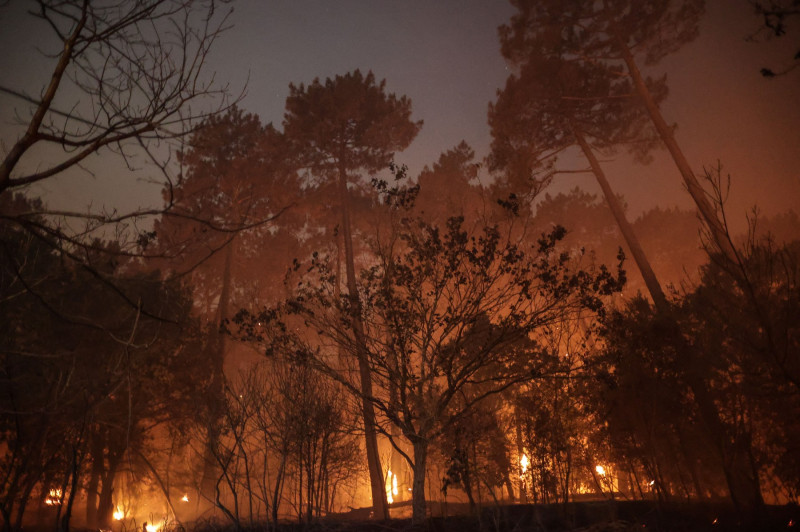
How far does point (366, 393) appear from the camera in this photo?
11.1 meters

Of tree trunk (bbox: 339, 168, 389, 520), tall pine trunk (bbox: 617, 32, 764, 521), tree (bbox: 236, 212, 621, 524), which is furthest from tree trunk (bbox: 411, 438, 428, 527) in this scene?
tall pine trunk (bbox: 617, 32, 764, 521)

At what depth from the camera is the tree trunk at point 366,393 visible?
26.0 ft

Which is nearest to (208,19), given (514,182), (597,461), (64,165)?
(64,165)

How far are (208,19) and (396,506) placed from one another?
1801cm

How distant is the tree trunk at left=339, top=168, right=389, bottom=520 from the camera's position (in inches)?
312

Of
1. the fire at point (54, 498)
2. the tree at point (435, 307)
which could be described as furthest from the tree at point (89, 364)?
A: the tree at point (435, 307)

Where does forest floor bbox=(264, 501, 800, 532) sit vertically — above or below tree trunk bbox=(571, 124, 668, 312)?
below

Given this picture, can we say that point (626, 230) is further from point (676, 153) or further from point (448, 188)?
point (448, 188)

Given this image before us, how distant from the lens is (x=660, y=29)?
Answer: 13.2 metres

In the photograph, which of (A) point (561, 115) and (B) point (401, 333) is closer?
(B) point (401, 333)

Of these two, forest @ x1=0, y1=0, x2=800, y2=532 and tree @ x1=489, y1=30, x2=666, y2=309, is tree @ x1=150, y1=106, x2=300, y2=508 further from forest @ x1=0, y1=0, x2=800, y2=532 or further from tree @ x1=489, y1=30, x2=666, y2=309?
tree @ x1=489, y1=30, x2=666, y2=309

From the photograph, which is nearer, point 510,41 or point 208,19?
point 208,19

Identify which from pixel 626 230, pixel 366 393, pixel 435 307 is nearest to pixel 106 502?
pixel 366 393

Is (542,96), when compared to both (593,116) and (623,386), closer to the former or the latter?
(593,116)
